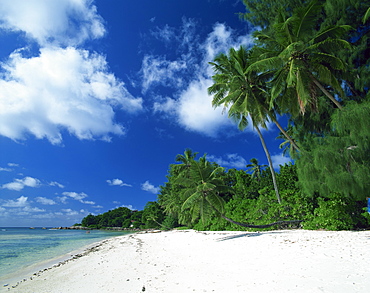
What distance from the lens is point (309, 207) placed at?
14.4 metres

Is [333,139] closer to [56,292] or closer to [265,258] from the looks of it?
[265,258]

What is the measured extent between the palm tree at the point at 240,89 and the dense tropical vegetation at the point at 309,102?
7cm

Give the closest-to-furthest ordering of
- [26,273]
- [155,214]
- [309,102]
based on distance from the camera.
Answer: [26,273] → [309,102] → [155,214]

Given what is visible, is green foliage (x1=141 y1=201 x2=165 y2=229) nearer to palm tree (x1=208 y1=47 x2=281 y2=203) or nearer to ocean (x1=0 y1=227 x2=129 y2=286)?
ocean (x1=0 y1=227 x2=129 y2=286)

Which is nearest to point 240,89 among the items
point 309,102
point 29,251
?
point 309,102

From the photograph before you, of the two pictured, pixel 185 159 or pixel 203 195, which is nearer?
pixel 203 195

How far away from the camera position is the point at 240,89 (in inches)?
567

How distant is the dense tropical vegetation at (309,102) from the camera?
9.67 metres

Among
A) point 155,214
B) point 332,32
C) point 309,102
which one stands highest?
point 332,32

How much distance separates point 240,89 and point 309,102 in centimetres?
439

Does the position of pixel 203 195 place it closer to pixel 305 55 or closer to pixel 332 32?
pixel 305 55

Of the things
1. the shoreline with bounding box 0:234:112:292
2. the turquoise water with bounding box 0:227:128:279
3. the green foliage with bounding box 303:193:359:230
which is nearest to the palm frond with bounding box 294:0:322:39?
the green foliage with bounding box 303:193:359:230

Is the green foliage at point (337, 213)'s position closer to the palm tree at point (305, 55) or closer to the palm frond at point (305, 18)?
the palm tree at point (305, 55)

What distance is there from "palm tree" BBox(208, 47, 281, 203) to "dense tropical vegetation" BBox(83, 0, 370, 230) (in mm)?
67
